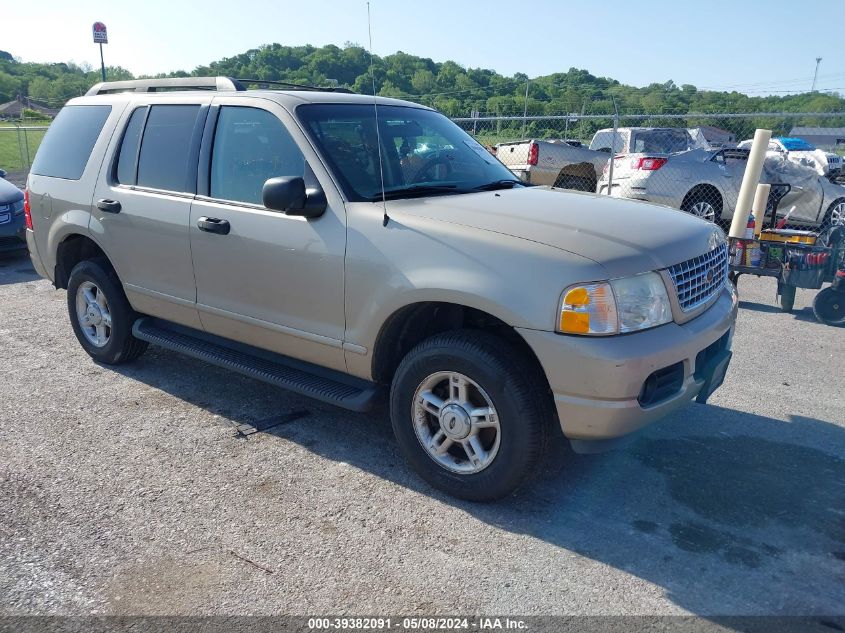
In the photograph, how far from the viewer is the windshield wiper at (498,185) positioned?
421 centimetres

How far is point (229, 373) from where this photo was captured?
212 inches

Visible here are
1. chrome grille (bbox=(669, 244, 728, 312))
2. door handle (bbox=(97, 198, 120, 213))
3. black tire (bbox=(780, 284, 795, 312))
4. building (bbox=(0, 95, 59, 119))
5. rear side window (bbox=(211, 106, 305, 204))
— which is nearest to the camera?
chrome grille (bbox=(669, 244, 728, 312))

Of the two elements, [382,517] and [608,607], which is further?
[382,517]

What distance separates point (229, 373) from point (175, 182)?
1.54 m

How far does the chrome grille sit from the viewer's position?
3.35m

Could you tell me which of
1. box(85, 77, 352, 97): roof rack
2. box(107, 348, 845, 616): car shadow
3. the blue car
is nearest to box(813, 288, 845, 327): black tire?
box(107, 348, 845, 616): car shadow

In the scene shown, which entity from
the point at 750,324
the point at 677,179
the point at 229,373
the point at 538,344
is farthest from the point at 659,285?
the point at 677,179

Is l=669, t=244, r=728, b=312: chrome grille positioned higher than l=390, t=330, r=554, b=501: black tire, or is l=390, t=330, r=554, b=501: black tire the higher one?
l=669, t=244, r=728, b=312: chrome grille

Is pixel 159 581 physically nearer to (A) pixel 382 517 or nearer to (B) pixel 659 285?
(A) pixel 382 517

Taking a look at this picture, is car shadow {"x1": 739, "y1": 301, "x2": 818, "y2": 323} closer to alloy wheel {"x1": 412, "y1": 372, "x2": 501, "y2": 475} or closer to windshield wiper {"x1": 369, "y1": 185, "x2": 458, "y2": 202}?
windshield wiper {"x1": 369, "y1": 185, "x2": 458, "y2": 202}

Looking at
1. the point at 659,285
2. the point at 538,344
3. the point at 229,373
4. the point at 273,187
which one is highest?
the point at 273,187

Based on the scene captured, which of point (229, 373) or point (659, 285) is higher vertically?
point (659, 285)

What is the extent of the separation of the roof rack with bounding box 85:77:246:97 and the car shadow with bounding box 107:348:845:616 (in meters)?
2.06

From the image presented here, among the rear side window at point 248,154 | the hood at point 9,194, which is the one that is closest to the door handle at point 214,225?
the rear side window at point 248,154
